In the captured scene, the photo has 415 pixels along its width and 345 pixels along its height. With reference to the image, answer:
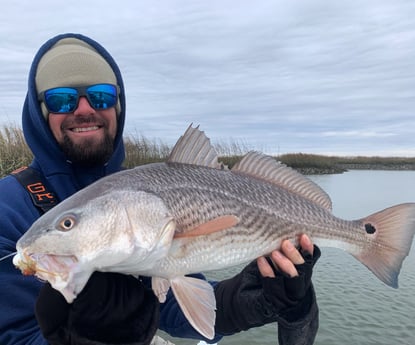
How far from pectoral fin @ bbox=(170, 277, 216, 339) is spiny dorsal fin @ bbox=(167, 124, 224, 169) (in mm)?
734

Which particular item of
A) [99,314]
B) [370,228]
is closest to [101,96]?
[99,314]

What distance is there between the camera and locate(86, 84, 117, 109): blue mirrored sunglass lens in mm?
3043

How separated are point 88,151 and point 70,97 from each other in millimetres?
412

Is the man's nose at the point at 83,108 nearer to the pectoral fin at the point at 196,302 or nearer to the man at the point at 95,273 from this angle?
the man at the point at 95,273

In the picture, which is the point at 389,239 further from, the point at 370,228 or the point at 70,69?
the point at 70,69

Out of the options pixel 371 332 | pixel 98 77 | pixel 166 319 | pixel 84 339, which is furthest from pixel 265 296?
pixel 371 332

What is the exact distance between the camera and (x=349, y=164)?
60219 millimetres

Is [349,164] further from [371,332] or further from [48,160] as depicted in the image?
[48,160]

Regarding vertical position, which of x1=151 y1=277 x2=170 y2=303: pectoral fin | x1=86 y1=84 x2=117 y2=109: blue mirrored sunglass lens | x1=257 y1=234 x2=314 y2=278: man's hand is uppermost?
x1=86 y1=84 x2=117 y2=109: blue mirrored sunglass lens

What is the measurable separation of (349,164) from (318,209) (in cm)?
6080

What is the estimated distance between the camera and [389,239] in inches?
112

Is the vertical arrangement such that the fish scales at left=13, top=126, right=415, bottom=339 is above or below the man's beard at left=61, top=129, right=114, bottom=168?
below

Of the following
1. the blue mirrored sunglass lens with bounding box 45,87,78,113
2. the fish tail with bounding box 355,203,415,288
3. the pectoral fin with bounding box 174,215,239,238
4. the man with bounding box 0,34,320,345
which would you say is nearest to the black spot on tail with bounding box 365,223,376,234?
the fish tail with bounding box 355,203,415,288

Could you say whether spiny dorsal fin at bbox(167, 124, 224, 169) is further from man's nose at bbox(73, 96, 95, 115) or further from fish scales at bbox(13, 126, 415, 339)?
man's nose at bbox(73, 96, 95, 115)
